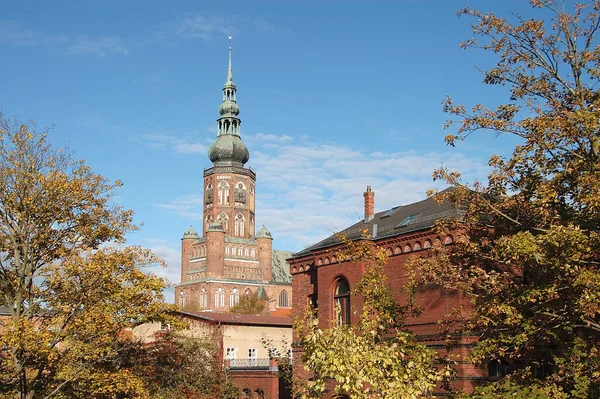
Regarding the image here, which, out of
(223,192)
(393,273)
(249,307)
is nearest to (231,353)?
(393,273)

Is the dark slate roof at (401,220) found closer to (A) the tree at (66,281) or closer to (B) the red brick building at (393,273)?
(B) the red brick building at (393,273)

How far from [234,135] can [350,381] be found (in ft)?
337

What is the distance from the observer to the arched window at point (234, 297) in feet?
348

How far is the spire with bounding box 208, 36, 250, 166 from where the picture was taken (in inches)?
4392

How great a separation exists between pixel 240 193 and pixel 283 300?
65.4 feet

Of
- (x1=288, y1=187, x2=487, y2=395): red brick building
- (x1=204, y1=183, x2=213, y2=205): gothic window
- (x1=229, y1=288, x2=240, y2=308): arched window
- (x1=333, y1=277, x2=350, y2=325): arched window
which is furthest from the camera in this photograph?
(x1=204, y1=183, x2=213, y2=205): gothic window

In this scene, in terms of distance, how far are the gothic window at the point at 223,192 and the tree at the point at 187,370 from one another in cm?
7621

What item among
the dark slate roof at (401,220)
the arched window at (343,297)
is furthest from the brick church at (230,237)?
the arched window at (343,297)

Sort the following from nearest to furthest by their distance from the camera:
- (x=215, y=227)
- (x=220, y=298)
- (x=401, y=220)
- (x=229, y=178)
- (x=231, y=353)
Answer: (x=401, y=220) < (x=231, y=353) < (x=220, y=298) < (x=215, y=227) < (x=229, y=178)

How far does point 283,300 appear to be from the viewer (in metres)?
114

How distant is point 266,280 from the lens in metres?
112

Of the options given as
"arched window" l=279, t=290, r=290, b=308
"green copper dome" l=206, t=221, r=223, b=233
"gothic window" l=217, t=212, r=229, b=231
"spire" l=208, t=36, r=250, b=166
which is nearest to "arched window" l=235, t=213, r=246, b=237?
"gothic window" l=217, t=212, r=229, b=231

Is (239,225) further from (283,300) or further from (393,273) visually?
(393,273)

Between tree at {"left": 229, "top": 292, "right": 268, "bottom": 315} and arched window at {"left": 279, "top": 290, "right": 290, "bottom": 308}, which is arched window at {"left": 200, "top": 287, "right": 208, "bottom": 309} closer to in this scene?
tree at {"left": 229, "top": 292, "right": 268, "bottom": 315}
